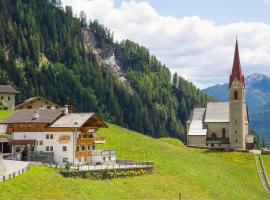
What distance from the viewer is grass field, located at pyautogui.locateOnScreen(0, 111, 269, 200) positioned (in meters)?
55.9

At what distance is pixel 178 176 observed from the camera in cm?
8050

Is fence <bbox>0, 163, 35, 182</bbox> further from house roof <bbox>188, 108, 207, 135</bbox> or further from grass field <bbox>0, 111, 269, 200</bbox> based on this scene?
house roof <bbox>188, 108, 207, 135</bbox>

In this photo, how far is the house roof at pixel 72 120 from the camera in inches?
2972

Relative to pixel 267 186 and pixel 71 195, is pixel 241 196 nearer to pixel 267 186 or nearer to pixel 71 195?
pixel 267 186

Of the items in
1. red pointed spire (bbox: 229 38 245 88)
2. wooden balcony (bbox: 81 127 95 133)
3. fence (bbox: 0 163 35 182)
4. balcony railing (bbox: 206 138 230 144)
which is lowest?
fence (bbox: 0 163 35 182)

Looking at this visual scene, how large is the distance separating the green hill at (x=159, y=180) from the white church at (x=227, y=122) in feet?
60.3

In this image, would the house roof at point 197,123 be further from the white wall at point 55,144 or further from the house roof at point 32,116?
the white wall at point 55,144

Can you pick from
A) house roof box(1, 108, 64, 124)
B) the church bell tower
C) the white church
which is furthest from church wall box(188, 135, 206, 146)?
house roof box(1, 108, 64, 124)

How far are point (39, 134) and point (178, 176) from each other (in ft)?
73.8

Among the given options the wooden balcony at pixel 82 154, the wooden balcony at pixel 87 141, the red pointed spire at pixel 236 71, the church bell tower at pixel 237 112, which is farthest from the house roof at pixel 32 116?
the red pointed spire at pixel 236 71

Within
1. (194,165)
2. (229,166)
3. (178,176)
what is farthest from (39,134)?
(229,166)

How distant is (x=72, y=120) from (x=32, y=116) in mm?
7292

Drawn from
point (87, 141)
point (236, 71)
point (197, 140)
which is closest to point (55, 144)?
point (87, 141)

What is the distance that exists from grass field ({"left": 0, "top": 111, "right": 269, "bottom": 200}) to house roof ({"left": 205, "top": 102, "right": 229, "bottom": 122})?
25742mm
